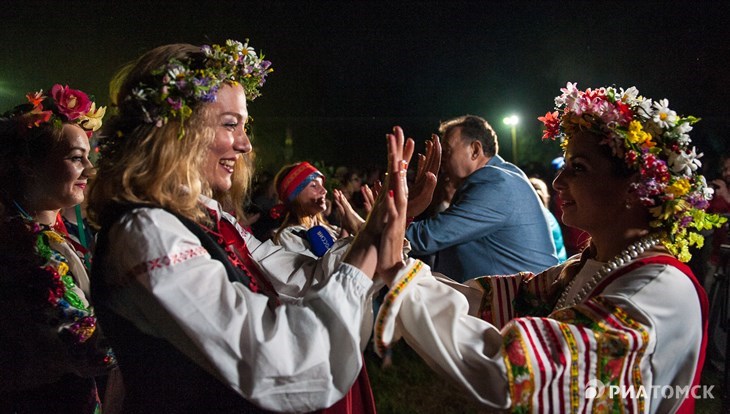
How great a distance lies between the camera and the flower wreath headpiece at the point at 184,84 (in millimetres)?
1839

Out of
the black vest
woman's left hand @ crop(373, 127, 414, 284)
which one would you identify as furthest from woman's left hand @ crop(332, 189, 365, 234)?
the black vest

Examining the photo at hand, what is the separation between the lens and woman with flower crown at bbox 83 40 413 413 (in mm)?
1520

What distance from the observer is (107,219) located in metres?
1.75

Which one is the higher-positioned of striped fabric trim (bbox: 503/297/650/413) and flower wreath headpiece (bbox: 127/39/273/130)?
flower wreath headpiece (bbox: 127/39/273/130)

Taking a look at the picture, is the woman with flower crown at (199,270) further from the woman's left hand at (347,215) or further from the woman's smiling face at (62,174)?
the woman's left hand at (347,215)

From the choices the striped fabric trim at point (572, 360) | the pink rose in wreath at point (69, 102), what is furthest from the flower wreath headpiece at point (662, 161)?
the pink rose in wreath at point (69, 102)

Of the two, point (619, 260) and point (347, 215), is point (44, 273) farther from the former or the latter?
point (619, 260)

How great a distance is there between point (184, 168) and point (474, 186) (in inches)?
96.0

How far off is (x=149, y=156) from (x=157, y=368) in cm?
63

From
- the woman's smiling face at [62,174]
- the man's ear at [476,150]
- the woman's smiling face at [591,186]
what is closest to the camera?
the woman's smiling face at [591,186]

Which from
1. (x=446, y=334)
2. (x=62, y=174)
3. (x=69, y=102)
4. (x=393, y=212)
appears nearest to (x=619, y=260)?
(x=446, y=334)

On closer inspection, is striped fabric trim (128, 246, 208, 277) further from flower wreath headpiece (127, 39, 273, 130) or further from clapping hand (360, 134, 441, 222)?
clapping hand (360, 134, 441, 222)

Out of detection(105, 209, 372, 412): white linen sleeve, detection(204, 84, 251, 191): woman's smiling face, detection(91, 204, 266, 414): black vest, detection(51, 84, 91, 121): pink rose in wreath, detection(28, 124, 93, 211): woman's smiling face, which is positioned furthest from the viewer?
detection(51, 84, 91, 121): pink rose in wreath

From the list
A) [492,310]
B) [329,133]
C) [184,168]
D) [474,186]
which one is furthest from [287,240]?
[329,133]
